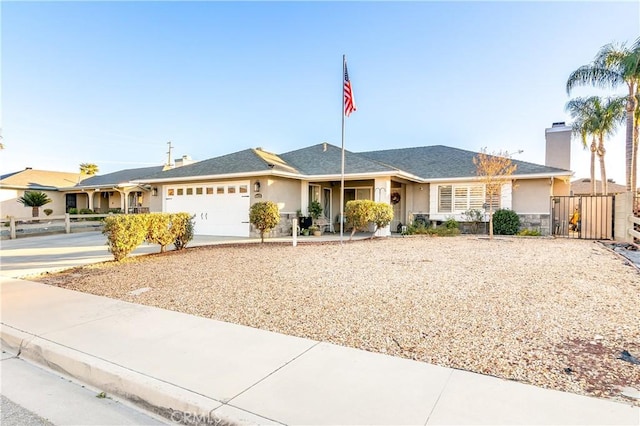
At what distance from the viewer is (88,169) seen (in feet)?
131

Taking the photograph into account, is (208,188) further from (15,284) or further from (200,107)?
(15,284)

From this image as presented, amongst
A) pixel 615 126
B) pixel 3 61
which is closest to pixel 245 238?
pixel 3 61

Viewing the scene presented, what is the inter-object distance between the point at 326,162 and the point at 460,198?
6858 mm

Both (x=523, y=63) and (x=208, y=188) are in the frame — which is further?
(x=208, y=188)

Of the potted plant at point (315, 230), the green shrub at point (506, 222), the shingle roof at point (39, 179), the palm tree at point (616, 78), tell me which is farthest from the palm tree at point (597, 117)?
the shingle roof at point (39, 179)

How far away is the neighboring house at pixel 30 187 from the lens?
1071 inches

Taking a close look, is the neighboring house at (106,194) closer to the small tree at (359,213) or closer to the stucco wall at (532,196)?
the small tree at (359,213)

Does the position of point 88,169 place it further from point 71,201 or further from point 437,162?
point 437,162

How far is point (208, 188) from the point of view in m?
16.6

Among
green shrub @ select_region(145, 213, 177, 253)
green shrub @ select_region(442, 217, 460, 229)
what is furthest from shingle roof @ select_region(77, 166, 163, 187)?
green shrub @ select_region(442, 217, 460, 229)

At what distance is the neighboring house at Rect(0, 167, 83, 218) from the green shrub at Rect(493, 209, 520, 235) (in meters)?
32.6

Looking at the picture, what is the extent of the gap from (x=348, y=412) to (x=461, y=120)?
20634 mm

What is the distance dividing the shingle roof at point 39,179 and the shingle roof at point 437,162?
91.7 feet

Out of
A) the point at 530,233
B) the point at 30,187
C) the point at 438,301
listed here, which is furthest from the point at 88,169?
the point at 438,301
